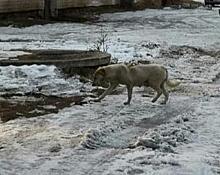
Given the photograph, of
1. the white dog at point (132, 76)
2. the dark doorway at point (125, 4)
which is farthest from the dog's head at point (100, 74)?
the dark doorway at point (125, 4)

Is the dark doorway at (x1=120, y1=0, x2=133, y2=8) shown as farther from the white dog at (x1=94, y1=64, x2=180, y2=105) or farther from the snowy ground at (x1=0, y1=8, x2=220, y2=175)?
the white dog at (x1=94, y1=64, x2=180, y2=105)

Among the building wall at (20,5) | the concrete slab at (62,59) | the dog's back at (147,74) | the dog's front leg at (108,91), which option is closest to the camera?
the dog's back at (147,74)

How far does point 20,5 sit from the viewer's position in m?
29.3

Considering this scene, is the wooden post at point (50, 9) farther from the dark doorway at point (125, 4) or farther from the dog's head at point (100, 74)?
the dog's head at point (100, 74)

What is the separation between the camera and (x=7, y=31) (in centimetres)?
2314

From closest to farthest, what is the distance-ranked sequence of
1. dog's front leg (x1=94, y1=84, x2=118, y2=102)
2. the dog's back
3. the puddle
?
1. the puddle
2. the dog's back
3. dog's front leg (x1=94, y1=84, x2=118, y2=102)

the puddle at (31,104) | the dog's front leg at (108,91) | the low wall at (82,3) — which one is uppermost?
the low wall at (82,3)

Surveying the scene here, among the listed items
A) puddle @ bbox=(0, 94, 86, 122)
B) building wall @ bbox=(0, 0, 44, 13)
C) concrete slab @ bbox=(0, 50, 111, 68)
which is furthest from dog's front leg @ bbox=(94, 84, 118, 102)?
building wall @ bbox=(0, 0, 44, 13)

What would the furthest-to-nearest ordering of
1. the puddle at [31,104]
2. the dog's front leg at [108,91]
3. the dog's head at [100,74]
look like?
the dog's front leg at [108,91]
the dog's head at [100,74]
the puddle at [31,104]

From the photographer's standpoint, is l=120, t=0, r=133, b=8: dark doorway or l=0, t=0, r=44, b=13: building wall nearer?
l=0, t=0, r=44, b=13: building wall

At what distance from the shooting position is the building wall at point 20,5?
2817 centimetres

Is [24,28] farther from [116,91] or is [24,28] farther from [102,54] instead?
[116,91]

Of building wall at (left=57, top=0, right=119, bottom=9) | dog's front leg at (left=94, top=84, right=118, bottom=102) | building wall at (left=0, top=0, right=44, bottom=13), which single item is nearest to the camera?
dog's front leg at (left=94, top=84, right=118, bottom=102)

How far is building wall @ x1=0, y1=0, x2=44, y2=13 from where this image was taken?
2817 centimetres
